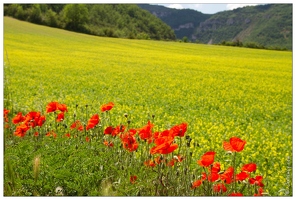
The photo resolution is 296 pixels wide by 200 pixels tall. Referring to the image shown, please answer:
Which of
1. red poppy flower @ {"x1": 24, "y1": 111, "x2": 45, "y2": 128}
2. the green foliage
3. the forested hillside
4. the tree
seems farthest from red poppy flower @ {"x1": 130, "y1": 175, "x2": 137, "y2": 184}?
the green foliage

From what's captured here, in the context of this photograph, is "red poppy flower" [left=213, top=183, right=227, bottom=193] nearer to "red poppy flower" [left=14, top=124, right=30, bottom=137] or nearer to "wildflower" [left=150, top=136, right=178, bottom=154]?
"wildflower" [left=150, top=136, right=178, bottom=154]

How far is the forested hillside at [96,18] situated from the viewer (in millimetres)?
58513

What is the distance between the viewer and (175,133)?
2504 mm

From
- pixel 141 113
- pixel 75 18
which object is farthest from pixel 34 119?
pixel 75 18

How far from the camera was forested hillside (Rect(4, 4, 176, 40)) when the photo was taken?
58.5 meters

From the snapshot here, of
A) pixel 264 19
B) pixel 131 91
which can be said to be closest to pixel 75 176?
pixel 131 91

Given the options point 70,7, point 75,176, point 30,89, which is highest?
point 70,7

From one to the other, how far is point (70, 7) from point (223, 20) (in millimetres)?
139861

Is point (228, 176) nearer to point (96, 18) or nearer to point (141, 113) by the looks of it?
point (141, 113)

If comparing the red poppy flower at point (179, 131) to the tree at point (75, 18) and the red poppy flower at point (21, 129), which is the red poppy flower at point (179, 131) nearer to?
the red poppy flower at point (21, 129)

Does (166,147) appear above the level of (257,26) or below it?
below

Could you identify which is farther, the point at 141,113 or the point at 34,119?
the point at 141,113

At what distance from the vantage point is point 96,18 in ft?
241

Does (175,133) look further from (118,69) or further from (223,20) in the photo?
(223,20)
